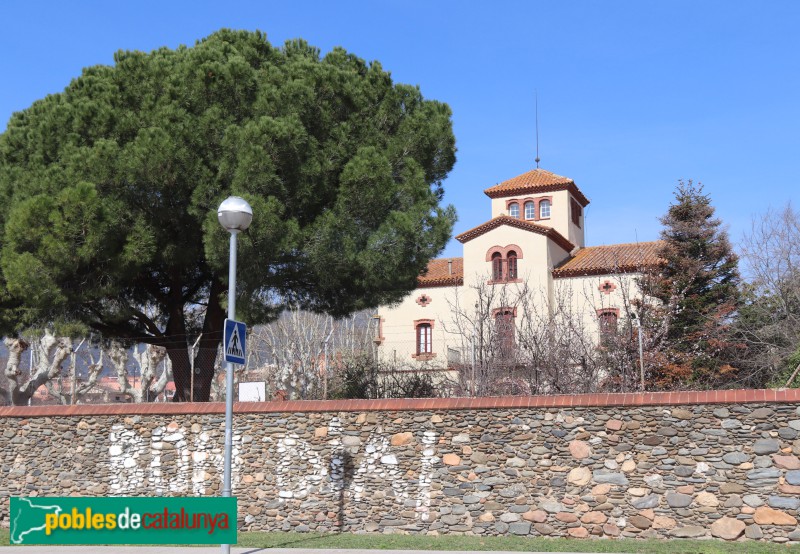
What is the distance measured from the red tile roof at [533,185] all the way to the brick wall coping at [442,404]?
31.2m

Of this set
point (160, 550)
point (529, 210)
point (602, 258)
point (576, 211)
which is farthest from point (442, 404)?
point (576, 211)

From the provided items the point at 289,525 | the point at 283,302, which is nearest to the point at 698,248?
the point at 283,302

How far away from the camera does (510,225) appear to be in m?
39.5

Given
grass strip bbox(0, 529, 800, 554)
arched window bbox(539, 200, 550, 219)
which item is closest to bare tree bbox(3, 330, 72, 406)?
grass strip bbox(0, 529, 800, 554)

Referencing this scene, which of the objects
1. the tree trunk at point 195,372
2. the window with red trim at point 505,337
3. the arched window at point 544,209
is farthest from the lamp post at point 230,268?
the arched window at point 544,209

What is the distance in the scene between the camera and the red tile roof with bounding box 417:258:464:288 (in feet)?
133

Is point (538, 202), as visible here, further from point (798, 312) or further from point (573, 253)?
point (798, 312)

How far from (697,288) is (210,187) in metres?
18.0

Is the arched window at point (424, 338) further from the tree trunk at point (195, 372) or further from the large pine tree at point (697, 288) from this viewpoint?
the tree trunk at point (195, 372)

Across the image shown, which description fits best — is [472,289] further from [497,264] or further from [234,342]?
[234,342]

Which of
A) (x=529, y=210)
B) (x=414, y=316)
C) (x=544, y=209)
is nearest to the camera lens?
(x=414, y=316)

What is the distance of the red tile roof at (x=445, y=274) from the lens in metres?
40.5

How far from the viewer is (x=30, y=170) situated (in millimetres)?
17844

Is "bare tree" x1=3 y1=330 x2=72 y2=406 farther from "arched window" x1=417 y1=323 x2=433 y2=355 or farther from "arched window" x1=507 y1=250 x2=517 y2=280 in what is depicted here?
"arched window" x1=507 y1=250 x2=517 y2=280
